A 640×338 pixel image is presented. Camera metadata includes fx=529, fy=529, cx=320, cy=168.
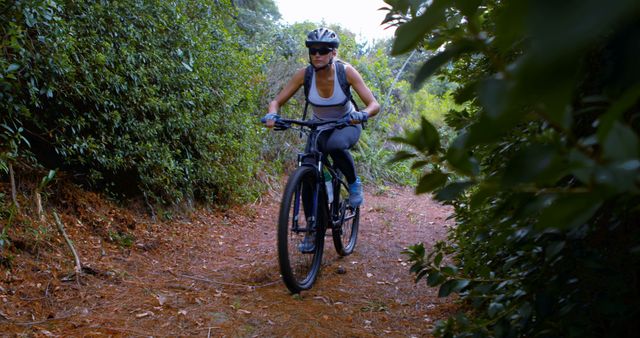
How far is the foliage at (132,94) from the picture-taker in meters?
3.59

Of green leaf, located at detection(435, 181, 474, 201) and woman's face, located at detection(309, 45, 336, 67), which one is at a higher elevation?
woman's face, located at detection(309, 45, 336, 67)

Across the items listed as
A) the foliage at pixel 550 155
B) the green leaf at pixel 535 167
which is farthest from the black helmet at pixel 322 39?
the green leaf at pixel 535 167

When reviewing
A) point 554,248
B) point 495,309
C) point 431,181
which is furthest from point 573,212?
point 495,309

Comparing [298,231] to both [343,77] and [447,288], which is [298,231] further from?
[447,288]

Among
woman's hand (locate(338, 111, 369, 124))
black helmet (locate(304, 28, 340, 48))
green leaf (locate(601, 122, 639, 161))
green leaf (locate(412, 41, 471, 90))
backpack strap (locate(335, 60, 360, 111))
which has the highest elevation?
black helmet (locate(304, 28, 340, 48))

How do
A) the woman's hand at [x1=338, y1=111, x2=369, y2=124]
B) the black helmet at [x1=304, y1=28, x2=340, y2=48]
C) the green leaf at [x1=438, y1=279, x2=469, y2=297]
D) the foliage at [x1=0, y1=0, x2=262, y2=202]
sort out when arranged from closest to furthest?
the green leaf at [x1=438, y1=279, x2=469, y2=297] < the foliage at [x1=0, y1=0, x2=262, y2=202] < the woman's hand at [x1=338, y1=111, x2=369, y2=124] < the black helmet at [x1=304, y1=28, x2=340, y2=48]

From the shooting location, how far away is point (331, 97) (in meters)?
4.36

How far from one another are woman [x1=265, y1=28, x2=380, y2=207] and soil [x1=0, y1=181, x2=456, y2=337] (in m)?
1.01

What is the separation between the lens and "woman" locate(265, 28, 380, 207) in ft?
13.6

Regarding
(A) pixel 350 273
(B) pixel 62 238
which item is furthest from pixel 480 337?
(B) pixel 62 238

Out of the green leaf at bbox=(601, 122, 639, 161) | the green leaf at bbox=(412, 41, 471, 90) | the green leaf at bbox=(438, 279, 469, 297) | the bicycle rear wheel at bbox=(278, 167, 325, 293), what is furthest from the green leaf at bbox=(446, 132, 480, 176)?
the bicycle rear wheel at bbox=(278, 167, 325, 293)

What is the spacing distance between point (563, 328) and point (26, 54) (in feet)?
11.5

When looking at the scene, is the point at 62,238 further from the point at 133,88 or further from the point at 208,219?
the point at 208,219

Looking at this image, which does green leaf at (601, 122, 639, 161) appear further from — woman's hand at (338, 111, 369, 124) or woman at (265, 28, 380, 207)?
woman at (265, 28, 380, 207)
